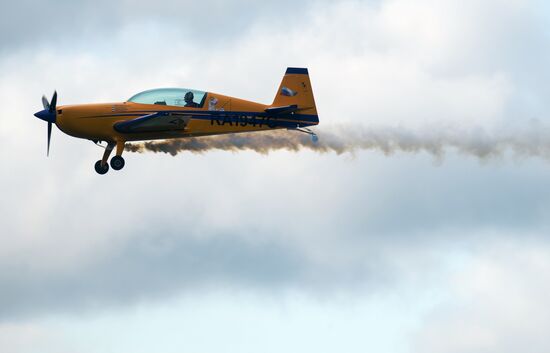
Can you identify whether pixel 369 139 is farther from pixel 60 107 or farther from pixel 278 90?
pixel 60 107

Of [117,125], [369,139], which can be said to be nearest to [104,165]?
[117,125]

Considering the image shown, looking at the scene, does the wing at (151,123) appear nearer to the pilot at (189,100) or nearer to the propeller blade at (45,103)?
the pilot at (189,100)

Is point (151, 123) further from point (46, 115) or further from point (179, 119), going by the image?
point (46, 115)

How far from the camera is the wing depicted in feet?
358

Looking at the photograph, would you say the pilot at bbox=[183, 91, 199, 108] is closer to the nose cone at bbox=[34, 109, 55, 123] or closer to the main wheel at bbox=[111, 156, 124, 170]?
the main wheel at bbox=[111, 156, 124, 170]

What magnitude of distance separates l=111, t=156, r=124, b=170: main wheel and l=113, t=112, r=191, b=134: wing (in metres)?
1.08

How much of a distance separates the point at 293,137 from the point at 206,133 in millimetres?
4348

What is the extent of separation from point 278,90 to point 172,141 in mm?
4774

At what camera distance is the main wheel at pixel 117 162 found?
10969 centimetres

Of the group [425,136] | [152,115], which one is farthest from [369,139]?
[152,115]

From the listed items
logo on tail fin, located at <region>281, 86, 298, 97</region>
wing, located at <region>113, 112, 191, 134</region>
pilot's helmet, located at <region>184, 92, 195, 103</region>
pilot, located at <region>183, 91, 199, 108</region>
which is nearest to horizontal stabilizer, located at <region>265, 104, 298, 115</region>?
logo on tail fin, located at <region>281, 86, 298, 97</region>

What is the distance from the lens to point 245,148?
112625 mm

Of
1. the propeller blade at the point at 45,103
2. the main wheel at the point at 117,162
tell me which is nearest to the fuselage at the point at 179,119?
the main wheel at the point at 117,162

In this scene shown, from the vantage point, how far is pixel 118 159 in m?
110
